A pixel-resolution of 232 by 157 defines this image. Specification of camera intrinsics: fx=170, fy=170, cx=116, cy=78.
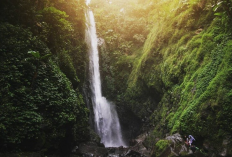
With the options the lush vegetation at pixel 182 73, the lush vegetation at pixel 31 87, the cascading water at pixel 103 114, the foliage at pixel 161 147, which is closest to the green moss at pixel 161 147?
the foliage at pixel 161 147

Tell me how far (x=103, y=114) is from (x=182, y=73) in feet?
33.4

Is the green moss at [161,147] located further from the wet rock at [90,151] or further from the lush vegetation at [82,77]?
the wet rock at [90,151]

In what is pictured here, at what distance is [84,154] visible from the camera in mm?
10070

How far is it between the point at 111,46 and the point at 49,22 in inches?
556

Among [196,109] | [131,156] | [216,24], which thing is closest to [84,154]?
[131,156]

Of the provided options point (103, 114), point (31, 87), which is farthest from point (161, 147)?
point (103, 114)

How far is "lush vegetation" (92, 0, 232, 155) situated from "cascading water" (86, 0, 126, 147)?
46.2 inches

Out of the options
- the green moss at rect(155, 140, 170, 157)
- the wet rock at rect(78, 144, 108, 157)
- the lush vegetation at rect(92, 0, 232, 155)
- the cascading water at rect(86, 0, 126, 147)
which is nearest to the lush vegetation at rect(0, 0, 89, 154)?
the wet rock at rect(78, 144, 108, 157)

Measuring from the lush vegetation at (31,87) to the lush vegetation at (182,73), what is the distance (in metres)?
5.77

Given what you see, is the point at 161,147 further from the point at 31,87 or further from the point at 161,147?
the point at 31,87

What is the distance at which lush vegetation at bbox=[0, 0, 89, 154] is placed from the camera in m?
5.78

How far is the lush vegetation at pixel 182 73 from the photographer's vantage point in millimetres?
7005

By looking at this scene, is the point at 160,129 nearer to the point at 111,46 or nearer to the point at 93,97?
the point at 93,97

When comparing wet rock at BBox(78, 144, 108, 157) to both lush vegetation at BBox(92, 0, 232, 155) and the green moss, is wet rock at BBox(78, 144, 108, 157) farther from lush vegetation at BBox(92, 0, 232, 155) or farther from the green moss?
the green moss
